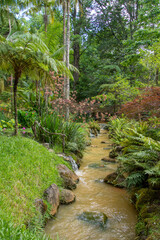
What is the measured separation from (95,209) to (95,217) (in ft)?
1.07

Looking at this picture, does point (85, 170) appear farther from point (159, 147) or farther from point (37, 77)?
point (37, 77)

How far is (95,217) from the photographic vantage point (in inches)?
132

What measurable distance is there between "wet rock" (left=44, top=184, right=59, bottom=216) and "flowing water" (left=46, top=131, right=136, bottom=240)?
14cm

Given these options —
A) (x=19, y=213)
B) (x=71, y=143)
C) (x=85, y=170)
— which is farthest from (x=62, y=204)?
(x=71, y=143)

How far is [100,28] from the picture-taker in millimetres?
20875

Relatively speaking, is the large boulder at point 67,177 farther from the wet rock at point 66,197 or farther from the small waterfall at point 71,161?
the small waterfall at point 71,161

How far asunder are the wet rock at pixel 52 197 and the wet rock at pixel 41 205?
26 centimetres

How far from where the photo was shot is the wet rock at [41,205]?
295 centimetres

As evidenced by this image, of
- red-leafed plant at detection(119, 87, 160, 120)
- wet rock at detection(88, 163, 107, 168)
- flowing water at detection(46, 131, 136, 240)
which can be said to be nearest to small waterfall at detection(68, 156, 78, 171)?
flowing water at detection(46, 131, 136, 240)

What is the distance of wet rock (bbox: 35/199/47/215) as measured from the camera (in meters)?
2.95

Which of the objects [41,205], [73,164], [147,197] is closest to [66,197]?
[41,205]

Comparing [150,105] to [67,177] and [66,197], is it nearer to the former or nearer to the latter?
[67,177]

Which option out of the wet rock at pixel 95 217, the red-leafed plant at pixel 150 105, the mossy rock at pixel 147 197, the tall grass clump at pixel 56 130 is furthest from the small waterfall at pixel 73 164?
the red-leafed plant at pixel 150 105

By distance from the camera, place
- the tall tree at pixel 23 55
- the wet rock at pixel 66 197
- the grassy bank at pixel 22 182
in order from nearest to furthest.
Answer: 1. the grassy bank at pixel 22 182
2. the wet rock at pixel 66 197
3. the tall tree at pixel 23 55
